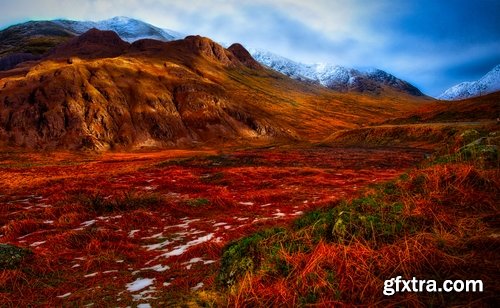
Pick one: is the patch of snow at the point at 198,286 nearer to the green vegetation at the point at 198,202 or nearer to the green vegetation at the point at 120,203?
the green vegetation at the point at 198,202

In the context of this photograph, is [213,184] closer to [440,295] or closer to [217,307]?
[217,307]

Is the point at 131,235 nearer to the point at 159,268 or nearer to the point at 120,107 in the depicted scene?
the point at 159,268

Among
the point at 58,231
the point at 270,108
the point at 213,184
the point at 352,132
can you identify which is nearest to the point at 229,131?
the point at 352,132

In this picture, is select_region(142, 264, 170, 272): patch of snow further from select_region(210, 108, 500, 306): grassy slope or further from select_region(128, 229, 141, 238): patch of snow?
select_region(128, 229, 141, 238): patch of snow

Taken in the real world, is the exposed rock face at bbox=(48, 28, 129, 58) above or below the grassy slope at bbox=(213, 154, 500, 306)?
above

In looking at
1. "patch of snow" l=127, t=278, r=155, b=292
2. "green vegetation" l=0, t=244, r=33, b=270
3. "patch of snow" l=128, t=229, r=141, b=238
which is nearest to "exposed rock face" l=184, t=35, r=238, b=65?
"patch of snow" l=128, t=229, r=141, b=238

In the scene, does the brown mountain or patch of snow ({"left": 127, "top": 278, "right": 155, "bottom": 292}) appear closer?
patch of snow ({"left": 127, "top": 278, "right": 155, "bottom": 292})

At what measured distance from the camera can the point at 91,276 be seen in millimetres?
6645

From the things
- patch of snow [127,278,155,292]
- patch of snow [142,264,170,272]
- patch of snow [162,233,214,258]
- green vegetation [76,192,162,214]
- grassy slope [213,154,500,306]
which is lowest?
patch of snow [162,233,214,258]

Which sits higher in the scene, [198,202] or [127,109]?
[127,109]

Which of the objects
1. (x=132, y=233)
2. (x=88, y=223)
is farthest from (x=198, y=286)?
(x=88, y=223)

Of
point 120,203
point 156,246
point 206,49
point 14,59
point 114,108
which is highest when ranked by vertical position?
point 206,49

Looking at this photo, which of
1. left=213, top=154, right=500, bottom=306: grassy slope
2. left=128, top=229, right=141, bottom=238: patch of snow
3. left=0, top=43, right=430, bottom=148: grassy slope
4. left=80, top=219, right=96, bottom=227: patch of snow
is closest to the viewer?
left=213, top=154, right=500, bottom=306: grassy slope

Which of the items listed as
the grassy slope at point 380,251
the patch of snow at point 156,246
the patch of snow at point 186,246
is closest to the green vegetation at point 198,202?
the patch of snow at point 186,246
